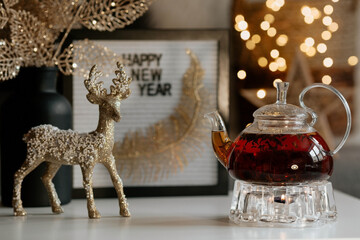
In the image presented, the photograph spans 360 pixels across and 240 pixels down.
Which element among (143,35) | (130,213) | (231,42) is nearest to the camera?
(130,213)

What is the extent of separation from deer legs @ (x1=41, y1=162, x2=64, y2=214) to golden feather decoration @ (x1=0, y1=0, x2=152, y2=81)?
195 mm

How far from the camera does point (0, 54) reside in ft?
3.45

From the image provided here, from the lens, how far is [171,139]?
4.05 ft

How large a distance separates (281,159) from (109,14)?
492 millimetres

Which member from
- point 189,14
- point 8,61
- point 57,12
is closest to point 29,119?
point 8,61

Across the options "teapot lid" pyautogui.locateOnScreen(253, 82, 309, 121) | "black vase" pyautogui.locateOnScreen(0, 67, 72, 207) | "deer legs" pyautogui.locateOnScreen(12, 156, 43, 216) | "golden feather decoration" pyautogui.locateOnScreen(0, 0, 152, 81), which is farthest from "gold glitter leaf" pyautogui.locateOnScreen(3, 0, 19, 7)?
"teapot lid" pyautogui.locateOnScreen(253, 82, 309, 121)

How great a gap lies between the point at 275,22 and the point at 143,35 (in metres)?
0.34

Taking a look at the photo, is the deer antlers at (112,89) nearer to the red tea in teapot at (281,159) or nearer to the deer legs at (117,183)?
the deer legs at (117,183)

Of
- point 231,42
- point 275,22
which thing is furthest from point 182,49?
point 275,22

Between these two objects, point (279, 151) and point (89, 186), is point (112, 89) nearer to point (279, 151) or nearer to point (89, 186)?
point (89, 186)

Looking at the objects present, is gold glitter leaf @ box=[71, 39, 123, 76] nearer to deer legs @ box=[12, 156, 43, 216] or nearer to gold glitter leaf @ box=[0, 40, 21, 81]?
gold glitter leaf @ box=[0, 40, 21, 81]

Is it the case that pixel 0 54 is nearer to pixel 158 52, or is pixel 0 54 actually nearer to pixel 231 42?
pixel 158 52

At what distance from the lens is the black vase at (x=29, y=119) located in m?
1.10

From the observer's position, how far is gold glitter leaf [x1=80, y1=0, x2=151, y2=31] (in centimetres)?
114
